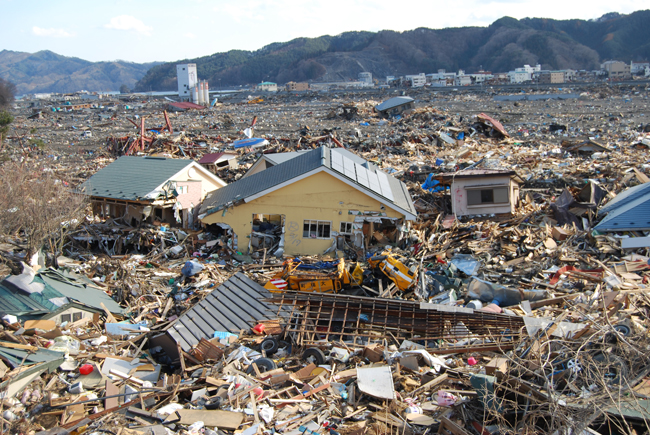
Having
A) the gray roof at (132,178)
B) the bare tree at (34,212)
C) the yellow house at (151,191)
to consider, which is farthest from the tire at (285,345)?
the gray roof at (132,178)

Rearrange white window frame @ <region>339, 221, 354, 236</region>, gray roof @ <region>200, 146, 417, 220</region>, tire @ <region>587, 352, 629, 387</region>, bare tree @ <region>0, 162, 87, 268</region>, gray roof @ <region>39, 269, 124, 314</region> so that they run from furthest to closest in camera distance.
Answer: white window frame @ <region>339, 221, 354, 236</region> < gray roof @ <region>200, 146, 417, 220</region> < bare tree @ <region>0, 162, 87, 268</region> < gray roof @ <region>39, 269, 124, 314</region> < tire @ <region>587, 352, 629, 387</region>

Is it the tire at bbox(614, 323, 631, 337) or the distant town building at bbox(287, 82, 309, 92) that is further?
the distant town building at bbox(287, 82, 309, 92)

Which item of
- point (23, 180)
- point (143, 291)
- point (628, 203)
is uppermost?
point (23, 180)

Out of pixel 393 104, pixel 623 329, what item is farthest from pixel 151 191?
pixel 393 104

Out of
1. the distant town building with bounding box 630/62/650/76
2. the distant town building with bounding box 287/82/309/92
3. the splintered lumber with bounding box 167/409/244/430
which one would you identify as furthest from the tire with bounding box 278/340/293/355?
the distant town building with bounding box 630/62/650/76

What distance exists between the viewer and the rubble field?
4699 millimetres

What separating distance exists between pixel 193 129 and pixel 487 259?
122 ft

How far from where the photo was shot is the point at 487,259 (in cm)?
1084

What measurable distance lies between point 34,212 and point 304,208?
6.04 m

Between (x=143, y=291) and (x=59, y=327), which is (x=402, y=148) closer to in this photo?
(x=143, y=291)

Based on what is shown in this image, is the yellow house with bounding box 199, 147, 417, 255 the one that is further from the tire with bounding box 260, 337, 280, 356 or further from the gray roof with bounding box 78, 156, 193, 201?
the tire with bounding box 260, 337, 280, 356

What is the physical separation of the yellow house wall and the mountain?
153 metres

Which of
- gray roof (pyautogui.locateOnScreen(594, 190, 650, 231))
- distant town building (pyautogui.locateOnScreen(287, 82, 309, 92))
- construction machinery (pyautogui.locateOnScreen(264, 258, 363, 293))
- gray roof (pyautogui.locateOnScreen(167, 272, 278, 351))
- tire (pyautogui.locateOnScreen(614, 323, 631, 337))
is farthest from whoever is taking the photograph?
distant town building (pyautogui.locateOnScreen(287, 82, 309, 92))

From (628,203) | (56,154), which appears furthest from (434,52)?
(628,203)
